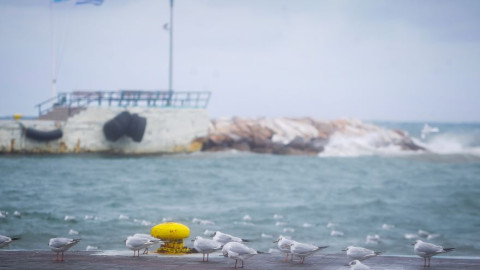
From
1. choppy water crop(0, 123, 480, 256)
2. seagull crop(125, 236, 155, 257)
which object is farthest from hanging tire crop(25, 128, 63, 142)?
seagull crop(125, 236, 155, 257)

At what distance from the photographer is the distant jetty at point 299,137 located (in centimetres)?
4506

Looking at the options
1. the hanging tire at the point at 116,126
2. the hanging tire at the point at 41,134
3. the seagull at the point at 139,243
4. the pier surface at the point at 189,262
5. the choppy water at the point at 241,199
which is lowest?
the pier surface at the point at 189,262

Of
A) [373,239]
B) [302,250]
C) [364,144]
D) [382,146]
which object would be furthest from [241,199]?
[382,146]

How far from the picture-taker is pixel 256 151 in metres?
45.6

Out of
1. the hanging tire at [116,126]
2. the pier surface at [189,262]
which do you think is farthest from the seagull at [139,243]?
the hanging tire at [116,126]

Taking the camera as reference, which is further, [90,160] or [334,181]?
[90,160]

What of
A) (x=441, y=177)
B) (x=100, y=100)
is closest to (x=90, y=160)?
(x=100, y=100)

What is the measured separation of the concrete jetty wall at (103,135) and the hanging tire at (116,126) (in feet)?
1.72

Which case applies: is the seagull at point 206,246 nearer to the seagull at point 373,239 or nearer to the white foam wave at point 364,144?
the seagull at point 373,239

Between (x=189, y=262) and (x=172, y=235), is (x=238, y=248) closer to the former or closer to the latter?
(x=189, y=262)

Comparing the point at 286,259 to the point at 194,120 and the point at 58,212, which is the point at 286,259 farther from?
the point at 194,120

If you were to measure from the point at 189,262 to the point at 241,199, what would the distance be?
15.1 metres

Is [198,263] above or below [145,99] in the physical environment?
below

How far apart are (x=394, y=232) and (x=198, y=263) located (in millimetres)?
10615
